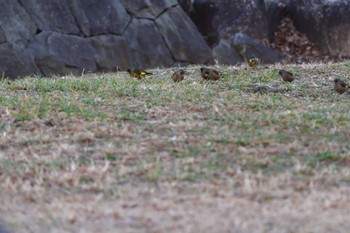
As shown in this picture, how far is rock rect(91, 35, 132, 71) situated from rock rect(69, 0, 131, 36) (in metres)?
0.13

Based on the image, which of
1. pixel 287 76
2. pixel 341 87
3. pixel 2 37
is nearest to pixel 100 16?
pixel 2 37

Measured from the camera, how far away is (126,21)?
1431cm

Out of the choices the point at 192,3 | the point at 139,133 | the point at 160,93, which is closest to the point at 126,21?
the point at 192,3

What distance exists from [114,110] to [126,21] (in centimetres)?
699

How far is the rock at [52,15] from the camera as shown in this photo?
13336 millimetres

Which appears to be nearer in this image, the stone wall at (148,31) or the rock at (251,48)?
the stone wall at (148,31)

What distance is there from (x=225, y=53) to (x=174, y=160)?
9.35 m

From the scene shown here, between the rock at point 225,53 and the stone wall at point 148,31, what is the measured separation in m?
0.02

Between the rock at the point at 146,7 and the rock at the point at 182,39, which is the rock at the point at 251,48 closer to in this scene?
the rock at the point at 182,39

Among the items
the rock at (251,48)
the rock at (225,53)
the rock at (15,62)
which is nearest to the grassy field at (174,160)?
the rock at (15,62)

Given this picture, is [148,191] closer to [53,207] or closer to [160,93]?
[53,207]

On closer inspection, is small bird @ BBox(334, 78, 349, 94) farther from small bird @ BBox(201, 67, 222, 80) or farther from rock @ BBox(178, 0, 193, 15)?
rock @ BBox(178, 0, 193, 15)

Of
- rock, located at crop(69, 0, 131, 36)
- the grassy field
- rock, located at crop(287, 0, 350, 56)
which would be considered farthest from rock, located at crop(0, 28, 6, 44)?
rock, located at crop(287, 0, 350, 56)

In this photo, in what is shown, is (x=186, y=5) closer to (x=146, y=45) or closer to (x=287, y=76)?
(x=146, y=45)
